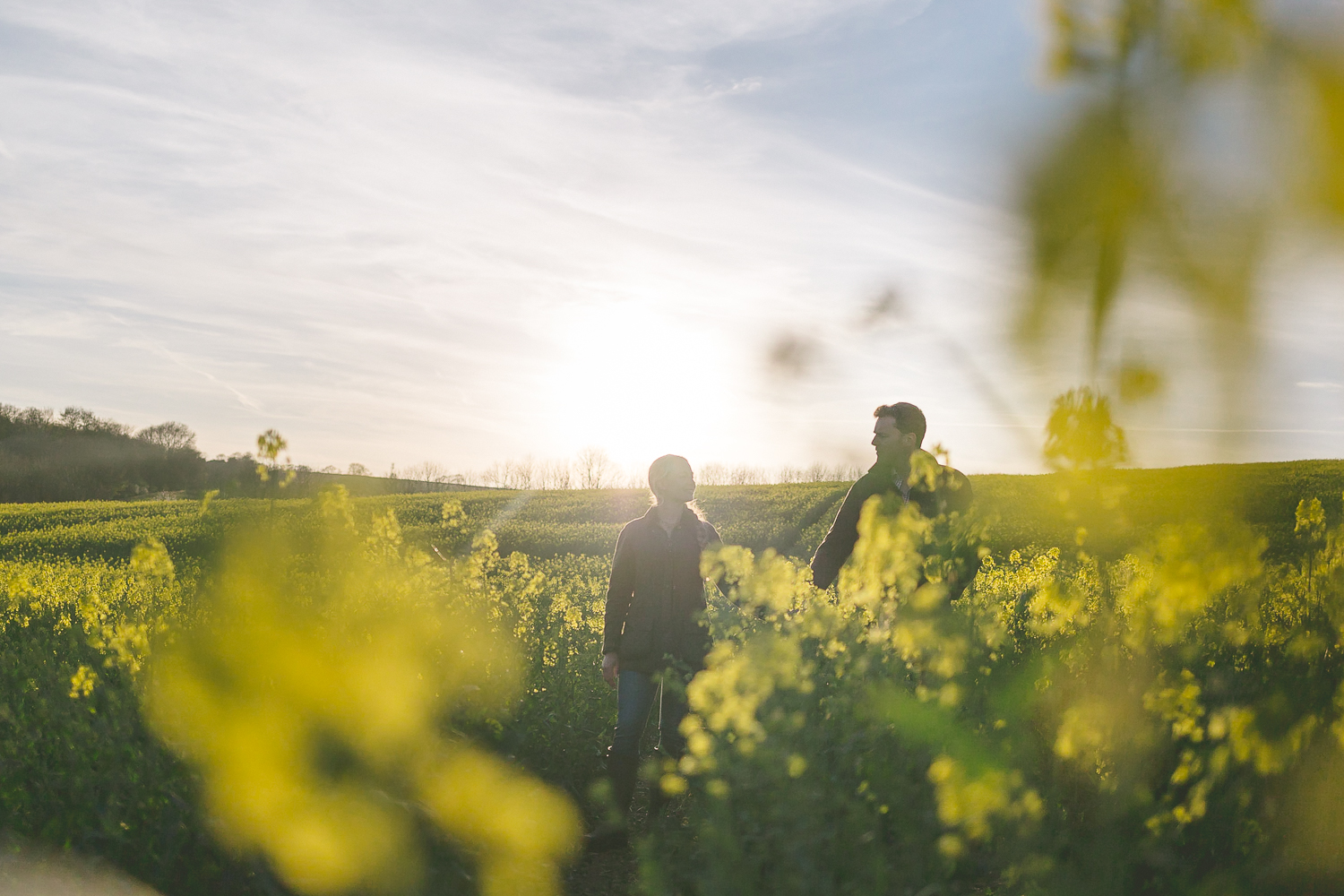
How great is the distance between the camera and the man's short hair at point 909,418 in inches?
133

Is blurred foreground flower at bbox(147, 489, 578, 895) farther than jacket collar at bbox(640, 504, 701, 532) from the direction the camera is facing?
No

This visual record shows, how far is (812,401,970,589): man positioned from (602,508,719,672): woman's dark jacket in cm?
74

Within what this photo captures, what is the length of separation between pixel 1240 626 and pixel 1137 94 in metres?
2.56

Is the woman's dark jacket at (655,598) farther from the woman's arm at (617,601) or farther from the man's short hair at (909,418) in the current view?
the man's short hair at (909,418)

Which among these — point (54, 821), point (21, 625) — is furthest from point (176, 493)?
point (54, 821)

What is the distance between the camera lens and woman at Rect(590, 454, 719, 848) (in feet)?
14.1

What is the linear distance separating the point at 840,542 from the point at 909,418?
33.7 inches

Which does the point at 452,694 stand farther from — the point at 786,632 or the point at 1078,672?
the point at 1078,672

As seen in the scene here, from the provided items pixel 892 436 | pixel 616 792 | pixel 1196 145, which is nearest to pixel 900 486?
pixel 892 436

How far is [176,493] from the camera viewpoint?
4375 centimetres

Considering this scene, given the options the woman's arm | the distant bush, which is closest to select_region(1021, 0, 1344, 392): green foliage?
the woman's arm

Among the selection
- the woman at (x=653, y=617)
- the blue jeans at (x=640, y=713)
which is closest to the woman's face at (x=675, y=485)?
the woman at (x=653, y=617)

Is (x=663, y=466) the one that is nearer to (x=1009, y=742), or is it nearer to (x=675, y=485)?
(x=675, y=485)

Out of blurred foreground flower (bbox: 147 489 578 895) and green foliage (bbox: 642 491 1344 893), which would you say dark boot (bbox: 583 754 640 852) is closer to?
blurred foreground flower (bbox: 147 489 578 895)
